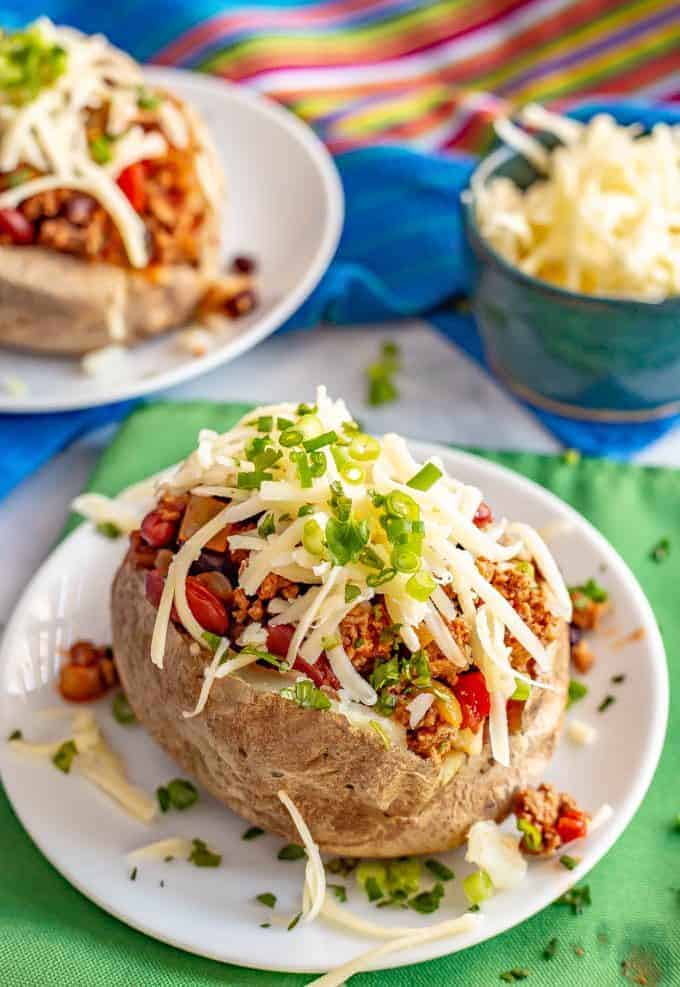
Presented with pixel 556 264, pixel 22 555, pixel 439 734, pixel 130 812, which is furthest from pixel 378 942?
pixel 556 264

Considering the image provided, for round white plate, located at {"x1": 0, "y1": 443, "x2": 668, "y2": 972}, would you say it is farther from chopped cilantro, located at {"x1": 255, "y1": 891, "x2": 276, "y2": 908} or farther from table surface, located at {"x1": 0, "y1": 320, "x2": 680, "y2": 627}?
table surface, located at {"x1": 0, "y1": 320, "x2": 680, "y2": 627}

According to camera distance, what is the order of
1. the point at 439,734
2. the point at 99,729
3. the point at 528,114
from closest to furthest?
the point at 439,734
the point at 99,729
the point at 528,114

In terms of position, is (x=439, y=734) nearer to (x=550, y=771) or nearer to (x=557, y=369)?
(x=550, y=771)

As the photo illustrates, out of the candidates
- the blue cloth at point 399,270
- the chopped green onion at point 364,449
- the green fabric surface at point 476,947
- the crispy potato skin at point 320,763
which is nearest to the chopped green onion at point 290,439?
the chopped green onion at point 364,449

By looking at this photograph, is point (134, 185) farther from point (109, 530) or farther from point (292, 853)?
point (292, 853)

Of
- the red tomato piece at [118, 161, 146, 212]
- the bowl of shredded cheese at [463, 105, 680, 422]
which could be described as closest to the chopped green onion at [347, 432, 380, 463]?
the bowl of shredded cheese at [463, 105, 680, 422]

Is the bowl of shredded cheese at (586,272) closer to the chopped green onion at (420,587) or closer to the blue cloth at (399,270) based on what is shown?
the blue cloth at (399,270)

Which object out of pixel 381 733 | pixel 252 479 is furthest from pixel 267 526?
pixel 381 733
